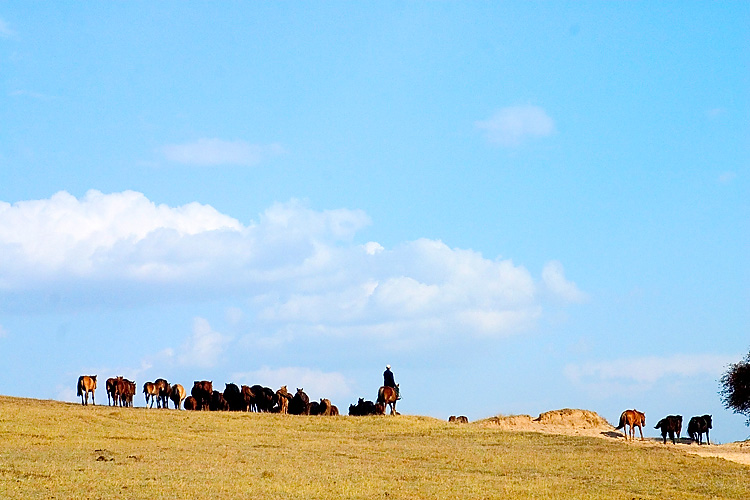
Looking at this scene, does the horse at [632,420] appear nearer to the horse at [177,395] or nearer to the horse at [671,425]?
the horse at [671,425]

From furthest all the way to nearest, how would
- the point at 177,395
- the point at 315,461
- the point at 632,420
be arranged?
the point at 177,395 < the point at 632,420 < the point at 315,461

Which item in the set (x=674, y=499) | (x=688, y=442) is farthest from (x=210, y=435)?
(x=688, y=442)

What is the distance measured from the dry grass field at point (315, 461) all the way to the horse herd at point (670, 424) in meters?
2.51

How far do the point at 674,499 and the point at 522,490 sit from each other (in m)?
3.56

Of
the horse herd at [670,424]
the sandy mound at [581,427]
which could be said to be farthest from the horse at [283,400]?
the horse herd at [670,424]

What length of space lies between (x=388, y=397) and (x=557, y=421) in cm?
814

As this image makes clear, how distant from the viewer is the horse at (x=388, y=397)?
45.0m

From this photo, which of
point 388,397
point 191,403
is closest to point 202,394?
point 191,403

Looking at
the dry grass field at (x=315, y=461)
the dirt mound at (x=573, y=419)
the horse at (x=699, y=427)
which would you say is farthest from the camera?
the dirt mound at (x=573, y=419)

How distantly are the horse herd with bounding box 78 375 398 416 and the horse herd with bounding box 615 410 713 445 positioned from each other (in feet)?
38.6

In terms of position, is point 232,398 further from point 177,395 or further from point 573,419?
point 573,419

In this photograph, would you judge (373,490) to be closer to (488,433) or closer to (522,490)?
(522,490)

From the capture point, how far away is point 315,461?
27672mm

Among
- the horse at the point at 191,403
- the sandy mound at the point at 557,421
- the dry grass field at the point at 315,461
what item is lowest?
the dry grass field at the point at 315,461
